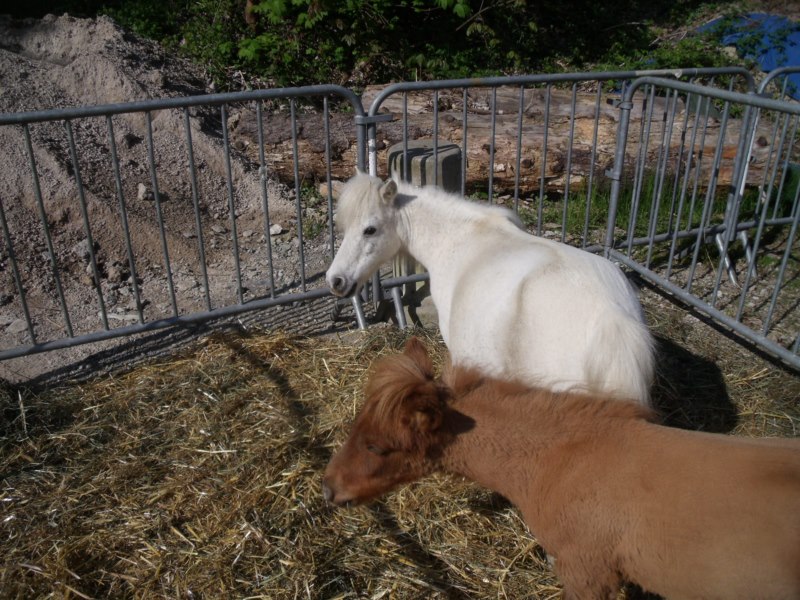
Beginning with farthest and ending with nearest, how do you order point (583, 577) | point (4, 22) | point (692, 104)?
point (4, 22), point (692, 104), point (583, 577)

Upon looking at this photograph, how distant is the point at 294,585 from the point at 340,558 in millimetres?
269

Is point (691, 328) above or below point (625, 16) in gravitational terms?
below

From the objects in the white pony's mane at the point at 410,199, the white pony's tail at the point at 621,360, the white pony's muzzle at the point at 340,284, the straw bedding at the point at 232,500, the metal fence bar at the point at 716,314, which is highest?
the white pony's mane at the point at 410,199

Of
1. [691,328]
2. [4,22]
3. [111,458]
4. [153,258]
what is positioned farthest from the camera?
[4,22]

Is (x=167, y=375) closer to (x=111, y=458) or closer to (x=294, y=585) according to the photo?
(x=111, y=458)

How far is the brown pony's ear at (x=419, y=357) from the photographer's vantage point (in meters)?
2.67

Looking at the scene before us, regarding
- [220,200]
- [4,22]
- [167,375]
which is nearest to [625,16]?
[220,200]

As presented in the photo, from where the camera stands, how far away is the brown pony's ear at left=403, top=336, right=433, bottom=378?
2666 millimetres

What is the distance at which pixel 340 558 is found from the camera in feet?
10.5

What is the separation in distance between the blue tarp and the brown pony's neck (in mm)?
10794

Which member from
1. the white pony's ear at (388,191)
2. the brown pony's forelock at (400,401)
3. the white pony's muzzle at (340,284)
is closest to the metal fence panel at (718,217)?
the white pony's ear at (388,191)

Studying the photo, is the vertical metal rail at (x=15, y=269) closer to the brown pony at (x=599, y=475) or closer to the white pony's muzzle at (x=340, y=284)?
the white pony's muzzle at (x=340, y=284)

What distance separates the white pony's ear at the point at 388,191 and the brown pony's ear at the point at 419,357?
1.43m

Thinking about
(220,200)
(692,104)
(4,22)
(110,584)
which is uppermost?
(4,22)
